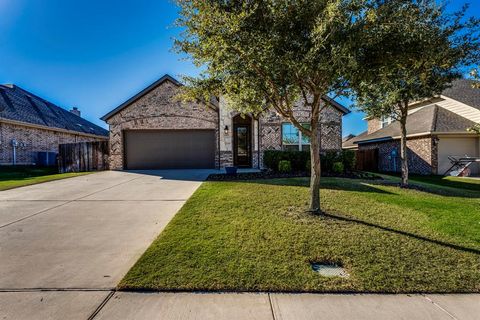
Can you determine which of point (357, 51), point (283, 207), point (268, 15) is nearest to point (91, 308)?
point (283, 207)

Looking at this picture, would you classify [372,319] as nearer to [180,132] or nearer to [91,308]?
[91,308]

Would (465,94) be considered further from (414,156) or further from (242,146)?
(242,146)

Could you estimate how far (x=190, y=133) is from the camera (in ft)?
48.2

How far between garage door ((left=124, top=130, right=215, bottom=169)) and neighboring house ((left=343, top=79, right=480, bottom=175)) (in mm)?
10827

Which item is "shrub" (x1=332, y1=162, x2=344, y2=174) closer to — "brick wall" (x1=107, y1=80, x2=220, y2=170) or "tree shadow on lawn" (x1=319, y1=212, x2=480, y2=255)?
"tree shadow on lawn" (x1=319, y1=212, x2=480, y2=255)

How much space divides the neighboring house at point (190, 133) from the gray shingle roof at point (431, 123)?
5.67 metres

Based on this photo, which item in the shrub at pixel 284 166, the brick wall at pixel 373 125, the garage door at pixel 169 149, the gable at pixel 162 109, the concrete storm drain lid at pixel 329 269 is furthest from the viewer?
the brick wall at pixel 373 125

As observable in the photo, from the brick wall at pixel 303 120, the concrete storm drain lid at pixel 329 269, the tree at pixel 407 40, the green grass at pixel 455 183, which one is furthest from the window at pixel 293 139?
the concrete storm drain lid at pixel 329 269

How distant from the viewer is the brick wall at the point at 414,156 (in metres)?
14.6

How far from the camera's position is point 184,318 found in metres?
2.37

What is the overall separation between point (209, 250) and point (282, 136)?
36.1 feet

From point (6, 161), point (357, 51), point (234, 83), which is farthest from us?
point (6, 161)

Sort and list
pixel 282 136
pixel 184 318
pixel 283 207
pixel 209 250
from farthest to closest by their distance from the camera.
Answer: pixel 282 136
pixel 283 207
pixel 209 250
pixel 184 318

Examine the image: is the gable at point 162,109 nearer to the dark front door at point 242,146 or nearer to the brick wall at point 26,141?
the dark front door at point 242,146
